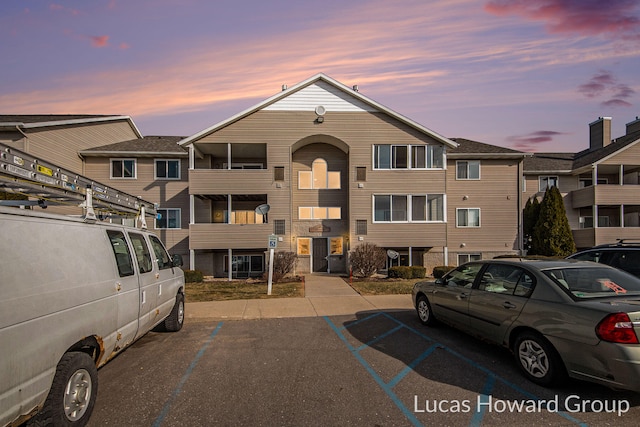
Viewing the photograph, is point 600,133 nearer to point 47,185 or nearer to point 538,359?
point 538,359

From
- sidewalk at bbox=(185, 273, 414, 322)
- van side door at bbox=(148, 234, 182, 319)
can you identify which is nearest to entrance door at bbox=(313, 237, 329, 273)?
sidewalk at bbox=(185, 273, 414, 322)

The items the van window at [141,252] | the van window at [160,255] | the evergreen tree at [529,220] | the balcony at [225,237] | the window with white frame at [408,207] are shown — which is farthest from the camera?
the evergreen tree at [529,220]

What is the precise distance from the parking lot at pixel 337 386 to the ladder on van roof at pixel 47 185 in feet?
8.09

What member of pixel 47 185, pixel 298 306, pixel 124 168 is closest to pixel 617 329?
pixel 47 185

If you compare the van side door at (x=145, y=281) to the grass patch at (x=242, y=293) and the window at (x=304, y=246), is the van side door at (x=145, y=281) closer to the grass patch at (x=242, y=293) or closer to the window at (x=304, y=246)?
the grass patch at (x=242, y=293)

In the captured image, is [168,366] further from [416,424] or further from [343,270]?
[343,270]

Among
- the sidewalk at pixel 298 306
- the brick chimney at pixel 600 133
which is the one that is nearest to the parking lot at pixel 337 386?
the sidewalk at pixel 298 306

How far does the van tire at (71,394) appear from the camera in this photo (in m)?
3.29

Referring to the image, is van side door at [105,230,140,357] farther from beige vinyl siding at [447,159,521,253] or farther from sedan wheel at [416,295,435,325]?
beige vinyl siding at [447,159,521,253]

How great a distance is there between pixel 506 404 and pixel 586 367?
1.00 metres

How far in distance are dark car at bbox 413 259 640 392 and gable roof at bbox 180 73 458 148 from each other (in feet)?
48.2

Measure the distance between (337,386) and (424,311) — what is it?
365 centimetres

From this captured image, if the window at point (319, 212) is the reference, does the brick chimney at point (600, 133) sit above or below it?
above

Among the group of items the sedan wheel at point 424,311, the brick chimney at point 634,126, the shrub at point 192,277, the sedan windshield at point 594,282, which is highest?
the brick chimney at point 634,126
